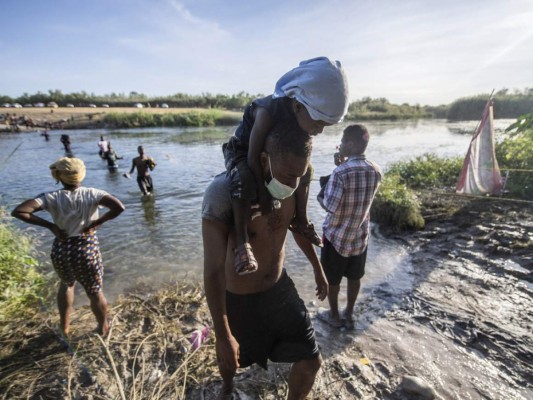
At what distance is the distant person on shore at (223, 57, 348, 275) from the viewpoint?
1.48 m

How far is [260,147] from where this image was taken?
5.71 ft

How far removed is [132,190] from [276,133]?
9.89 metres

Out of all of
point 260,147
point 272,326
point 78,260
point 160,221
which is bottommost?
point 160,221

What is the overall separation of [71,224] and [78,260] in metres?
0.33

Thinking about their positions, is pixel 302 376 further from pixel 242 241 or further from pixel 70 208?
pixel 70 208

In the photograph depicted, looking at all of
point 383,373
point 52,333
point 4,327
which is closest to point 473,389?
point 383,373

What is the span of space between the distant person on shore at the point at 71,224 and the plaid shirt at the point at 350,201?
7.16 feet

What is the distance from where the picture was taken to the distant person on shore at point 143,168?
9094mm

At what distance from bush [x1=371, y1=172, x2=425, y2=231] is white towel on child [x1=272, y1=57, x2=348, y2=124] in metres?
5.06

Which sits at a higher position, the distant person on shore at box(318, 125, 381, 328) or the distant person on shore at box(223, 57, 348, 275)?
the distant person on shore at box(223, 57, 348, 275)

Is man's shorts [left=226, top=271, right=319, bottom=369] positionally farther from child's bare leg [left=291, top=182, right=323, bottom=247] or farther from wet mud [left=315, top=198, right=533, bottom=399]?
wet mud [left=315, top=198, right=533, bottom=399]

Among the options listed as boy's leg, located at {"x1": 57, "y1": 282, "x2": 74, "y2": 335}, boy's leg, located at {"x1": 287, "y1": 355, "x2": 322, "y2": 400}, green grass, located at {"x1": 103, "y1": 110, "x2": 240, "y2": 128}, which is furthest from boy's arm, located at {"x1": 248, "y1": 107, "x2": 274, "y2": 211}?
green grass, located at {"x1": 103, "y1": 110, "x2": 240, "y2": 128}

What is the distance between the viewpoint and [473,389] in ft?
7.91

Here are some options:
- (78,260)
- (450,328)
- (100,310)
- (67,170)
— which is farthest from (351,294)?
(67,170)
